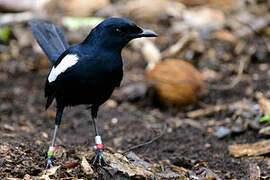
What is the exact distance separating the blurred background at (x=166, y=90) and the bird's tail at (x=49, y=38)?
979 mm

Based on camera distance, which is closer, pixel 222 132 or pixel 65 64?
pixel 65 64

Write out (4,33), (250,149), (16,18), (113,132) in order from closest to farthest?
(250,149) → (113,132) → (16,18) → (4,33)

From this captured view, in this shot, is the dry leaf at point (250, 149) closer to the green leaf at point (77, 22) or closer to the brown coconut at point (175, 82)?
the brown coconut at point (175, 82)

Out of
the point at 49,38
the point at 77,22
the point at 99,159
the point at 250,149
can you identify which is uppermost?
the point at 49,38

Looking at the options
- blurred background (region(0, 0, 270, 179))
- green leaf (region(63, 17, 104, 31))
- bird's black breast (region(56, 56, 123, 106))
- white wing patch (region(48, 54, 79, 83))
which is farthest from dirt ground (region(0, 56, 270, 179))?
green leaf (region(63, 17, 104, 31))

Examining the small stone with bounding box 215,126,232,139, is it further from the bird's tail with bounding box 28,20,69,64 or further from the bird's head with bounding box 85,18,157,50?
the bird's tail with bounding box 28,20,69,64

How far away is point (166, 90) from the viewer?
19.1 feet

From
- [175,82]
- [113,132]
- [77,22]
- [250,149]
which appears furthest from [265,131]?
[77,22]

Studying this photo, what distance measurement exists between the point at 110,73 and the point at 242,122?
224 centimetres

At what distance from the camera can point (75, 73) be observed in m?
3.48

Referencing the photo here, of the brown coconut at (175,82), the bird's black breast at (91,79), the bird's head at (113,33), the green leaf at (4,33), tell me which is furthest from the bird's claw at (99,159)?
the green leaf at (4,33)

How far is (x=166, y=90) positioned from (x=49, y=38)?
1.90 metres

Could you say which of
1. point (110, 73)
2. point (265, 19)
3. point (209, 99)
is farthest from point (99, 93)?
point (265, 19)

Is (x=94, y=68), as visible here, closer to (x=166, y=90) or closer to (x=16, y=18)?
(x=166, y=90)
